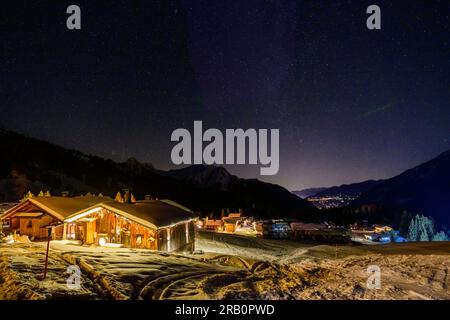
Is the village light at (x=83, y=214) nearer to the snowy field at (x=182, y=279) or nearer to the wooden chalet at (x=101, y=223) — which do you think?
the wooden chalet at (x=101, y=223)

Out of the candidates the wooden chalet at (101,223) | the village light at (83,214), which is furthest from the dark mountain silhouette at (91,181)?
the village light at (83,214)

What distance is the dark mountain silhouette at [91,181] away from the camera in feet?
335

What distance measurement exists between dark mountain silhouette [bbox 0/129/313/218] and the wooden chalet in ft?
202

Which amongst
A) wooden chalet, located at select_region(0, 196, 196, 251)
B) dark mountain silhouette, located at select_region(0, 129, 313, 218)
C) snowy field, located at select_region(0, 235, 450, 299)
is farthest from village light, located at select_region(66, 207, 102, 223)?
dark mountain silhouette, located at select_region(0, 129, 313, 218)

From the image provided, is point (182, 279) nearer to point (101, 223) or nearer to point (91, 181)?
point (101, 223)

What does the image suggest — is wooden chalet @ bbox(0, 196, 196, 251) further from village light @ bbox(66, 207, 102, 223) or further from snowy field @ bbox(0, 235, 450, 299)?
snowy field @ bbox(0, 235, 450, 299)

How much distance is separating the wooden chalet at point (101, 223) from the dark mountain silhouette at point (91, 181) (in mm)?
61626

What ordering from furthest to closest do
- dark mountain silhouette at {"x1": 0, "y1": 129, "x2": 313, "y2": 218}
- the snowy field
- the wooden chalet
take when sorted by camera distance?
dark mountain silhouette at {"x1": 0, "y1": 129, "x2": 313, "y2": 218} < the wooden chalet < the snowy field

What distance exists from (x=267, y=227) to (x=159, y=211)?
33451 mm

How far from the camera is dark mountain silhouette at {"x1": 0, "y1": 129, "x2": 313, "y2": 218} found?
102 m
